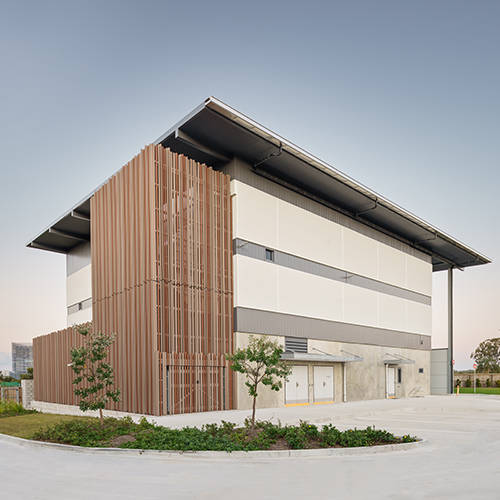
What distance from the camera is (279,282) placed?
30.6m

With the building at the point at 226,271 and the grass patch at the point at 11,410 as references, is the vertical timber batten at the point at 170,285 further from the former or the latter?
the grass patch at the point at 11,410

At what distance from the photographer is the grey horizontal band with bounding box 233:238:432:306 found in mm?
28875

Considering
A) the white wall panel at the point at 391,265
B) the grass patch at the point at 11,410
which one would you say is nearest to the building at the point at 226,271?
the white wall panel at the point at 391,265

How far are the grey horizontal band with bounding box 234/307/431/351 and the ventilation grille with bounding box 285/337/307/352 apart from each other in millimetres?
289

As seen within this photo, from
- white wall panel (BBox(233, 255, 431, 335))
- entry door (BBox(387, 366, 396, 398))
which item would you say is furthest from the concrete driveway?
entry door (BBox(387, 366, 396, 398))

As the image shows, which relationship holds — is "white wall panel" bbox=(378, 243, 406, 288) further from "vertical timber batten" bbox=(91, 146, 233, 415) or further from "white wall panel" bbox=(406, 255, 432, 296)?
"vertical timber batten" bbox=(91, 146, 233, 415)

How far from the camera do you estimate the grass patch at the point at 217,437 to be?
1270 centimetres

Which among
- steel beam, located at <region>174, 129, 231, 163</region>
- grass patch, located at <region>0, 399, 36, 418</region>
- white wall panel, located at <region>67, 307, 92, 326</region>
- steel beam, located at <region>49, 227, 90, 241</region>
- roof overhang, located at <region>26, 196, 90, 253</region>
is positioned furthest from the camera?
steel beam, located at <region>49, 227, 90, 241</region>

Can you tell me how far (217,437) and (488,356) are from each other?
9393cm

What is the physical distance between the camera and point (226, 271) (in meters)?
27.8

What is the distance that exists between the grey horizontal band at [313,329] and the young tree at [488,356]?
187 ft

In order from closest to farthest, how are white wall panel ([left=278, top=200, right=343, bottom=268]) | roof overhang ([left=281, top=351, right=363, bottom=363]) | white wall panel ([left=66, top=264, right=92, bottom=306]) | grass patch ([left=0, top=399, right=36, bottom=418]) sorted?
grass patch ([left=0, top=399, right=36, bottom=418]) → roof overhang ([left=281, top=351, right=363, bottom=363]) → white wall panel ([left=278, top=200, right=343, bottom=268]) → white wall panel ([left=66, top=264, right=92, bottom=306])

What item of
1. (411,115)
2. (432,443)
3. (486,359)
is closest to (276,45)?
(411,115)

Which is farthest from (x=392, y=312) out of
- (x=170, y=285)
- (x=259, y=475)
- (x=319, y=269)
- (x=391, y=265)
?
(x=259, y=475)
